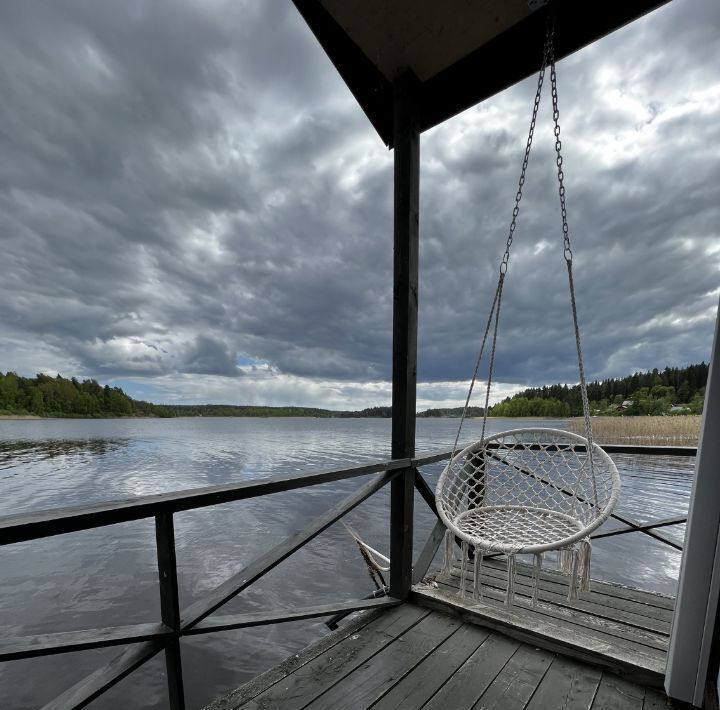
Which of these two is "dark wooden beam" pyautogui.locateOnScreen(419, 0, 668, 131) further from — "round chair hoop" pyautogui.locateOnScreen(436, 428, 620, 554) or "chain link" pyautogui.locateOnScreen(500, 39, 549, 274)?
"round chair hoop" pyautogui.locateOnScreen(436, 428, 620, 554)

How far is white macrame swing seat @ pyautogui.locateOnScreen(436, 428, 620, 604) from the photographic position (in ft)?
4.34

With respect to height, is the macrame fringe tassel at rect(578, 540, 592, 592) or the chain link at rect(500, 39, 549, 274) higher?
the chain link at rect(500, 39, 549, 274)

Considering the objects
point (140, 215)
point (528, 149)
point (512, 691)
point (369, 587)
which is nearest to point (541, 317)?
point (528, 149)

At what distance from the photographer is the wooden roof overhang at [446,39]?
4.71 ft

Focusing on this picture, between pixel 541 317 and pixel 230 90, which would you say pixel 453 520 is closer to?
pixel 541 317

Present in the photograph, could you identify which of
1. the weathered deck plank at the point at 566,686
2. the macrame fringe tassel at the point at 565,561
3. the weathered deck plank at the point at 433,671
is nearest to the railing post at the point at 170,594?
the weathered deck plank at the point at 433,671

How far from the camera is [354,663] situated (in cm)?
134

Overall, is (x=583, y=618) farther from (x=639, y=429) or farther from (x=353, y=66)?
(x=639, y=429)

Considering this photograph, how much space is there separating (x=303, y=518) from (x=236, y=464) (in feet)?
26.6

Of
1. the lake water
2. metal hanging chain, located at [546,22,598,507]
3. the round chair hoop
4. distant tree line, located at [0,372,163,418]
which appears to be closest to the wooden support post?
the round chair hoop

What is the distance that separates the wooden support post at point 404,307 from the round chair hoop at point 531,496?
0.81ft

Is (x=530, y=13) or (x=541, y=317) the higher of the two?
(x=530, y=13)

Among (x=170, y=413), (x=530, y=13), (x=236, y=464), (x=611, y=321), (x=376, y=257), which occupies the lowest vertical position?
(x=170, y=413)

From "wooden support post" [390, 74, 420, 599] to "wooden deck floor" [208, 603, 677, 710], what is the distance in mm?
348
